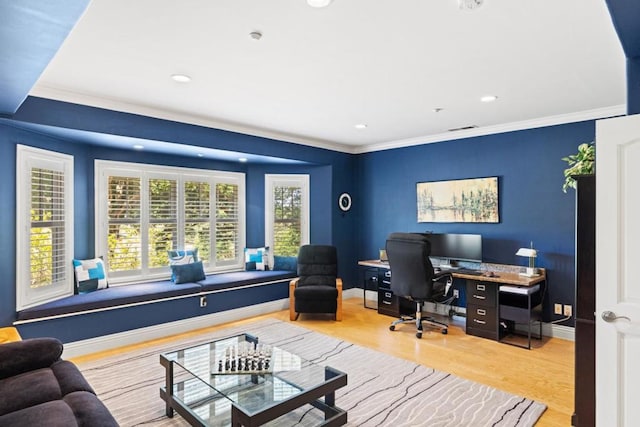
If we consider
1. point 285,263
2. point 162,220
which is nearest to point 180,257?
point 162,220

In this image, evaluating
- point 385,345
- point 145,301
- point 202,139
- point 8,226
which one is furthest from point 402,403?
point 8,226

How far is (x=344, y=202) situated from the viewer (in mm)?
6059

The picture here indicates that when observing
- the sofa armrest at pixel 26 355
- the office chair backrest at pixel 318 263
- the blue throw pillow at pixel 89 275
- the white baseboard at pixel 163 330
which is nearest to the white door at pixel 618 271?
the sofa armrest at pixel 26 355

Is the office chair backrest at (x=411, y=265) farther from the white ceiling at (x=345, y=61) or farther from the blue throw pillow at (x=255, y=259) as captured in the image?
the blue throw pillow at (x=255, y=259)

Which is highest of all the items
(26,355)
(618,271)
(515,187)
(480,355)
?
(515,187)

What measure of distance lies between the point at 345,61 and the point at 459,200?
9.97ft

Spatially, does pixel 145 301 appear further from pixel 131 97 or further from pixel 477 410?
pixel 477 410

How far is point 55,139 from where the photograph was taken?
3.88 meters

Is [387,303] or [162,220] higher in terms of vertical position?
[162,220]

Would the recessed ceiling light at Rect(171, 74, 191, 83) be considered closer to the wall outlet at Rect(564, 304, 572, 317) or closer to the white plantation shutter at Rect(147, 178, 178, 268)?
the white plantation shutter at Rect(147, 178, 178, 268)

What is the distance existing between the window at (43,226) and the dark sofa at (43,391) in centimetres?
140

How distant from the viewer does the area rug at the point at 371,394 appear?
250cm

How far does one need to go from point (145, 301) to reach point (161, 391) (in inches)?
68.6

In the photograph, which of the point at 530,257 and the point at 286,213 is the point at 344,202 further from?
the point at 530,257
